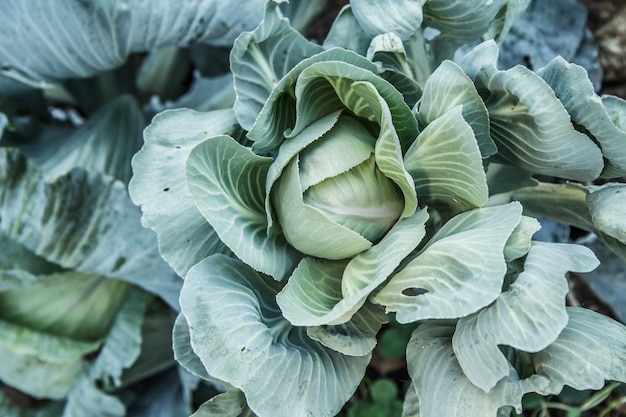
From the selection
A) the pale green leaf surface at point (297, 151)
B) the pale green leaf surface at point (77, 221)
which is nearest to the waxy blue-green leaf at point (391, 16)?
the pale green leaf surface at point (297, 151)

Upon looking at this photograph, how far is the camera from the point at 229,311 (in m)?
0.70

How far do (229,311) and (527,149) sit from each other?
15.0 inches

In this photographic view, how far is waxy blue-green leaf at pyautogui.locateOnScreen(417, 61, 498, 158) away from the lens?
2.20ft

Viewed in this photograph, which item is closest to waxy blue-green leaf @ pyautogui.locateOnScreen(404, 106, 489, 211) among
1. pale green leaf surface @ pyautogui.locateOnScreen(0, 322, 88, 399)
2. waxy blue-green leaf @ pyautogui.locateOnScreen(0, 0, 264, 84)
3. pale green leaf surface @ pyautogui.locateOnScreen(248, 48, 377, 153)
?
pale green leaf surface @ pyautogui.locateOnScreen(248, 48, 377, 153)

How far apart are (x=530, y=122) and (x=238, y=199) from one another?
1.11 ft

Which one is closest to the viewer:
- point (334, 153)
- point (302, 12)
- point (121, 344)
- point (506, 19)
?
point (334, 153)

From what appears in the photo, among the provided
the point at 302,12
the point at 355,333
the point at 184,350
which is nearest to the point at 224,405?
the point at 184,350

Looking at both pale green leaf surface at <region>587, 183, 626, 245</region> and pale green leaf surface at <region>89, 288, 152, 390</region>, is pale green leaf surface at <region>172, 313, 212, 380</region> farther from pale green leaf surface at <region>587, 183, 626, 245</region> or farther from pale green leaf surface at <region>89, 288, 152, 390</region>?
pale green leaf surface at <region>587, 183, 626, 245</region>

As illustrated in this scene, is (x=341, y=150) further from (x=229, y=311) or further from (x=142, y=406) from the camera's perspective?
(x=142, y=406)

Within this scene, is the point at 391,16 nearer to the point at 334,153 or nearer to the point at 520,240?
the point at 334,153

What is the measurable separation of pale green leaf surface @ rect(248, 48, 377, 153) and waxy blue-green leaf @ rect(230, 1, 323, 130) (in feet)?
0.12

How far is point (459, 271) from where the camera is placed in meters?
0.64

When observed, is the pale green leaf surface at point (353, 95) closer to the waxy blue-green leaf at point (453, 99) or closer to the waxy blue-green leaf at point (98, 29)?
the waxy blue-green leaf at point (453, 99)

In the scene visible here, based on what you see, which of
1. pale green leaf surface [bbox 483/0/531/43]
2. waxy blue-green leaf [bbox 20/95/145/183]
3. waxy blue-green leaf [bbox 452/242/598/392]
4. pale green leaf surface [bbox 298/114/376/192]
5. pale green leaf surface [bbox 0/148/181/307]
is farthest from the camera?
waxy blue-green leaf [bbox 20/95/145/183]
